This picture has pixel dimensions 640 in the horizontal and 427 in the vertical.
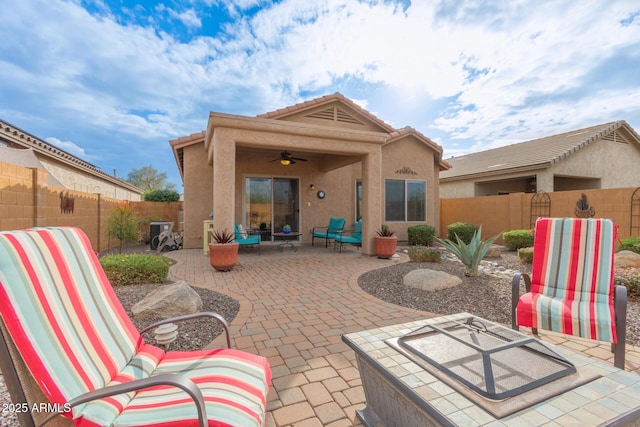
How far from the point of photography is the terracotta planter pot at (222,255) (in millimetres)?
5953

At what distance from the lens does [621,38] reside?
673cm

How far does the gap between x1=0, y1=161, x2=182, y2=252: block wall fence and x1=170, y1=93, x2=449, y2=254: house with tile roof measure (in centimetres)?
258

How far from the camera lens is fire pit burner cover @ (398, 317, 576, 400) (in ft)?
4.66

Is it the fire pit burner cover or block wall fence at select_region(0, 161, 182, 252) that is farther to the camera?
block wall fence at select_region(0, 161, 182, 252)

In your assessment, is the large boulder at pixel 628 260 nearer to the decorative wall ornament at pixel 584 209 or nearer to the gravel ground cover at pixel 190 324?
the decorative wall ornament at pixel 584 209

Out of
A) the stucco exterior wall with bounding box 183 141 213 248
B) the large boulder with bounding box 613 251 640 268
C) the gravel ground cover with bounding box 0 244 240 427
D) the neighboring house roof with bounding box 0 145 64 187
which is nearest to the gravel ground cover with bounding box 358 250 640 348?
the large boulder with bounding box 613 251 640 268

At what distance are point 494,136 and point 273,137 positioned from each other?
67.6ft

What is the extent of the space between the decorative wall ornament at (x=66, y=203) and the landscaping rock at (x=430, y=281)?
312 inches

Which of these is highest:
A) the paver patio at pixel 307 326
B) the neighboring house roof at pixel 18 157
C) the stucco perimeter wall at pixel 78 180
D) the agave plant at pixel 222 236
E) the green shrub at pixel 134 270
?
the stucco perimeter wall at pixel 78 180

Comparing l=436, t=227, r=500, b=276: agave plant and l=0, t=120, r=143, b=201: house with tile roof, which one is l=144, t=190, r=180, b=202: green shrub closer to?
l=0, t=120, r=143, b=201: house with tile roof

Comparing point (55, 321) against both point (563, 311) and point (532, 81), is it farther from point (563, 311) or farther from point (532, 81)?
point (532, 81)

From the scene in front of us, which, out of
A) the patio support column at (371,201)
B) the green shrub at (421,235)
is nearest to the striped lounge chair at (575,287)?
the patio support column at (371,201)

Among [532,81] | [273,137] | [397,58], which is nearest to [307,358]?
[273,137]

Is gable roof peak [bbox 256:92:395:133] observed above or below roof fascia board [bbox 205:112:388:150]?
above
